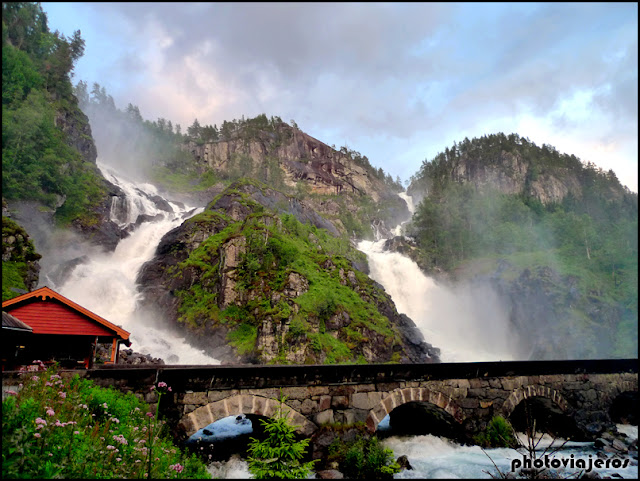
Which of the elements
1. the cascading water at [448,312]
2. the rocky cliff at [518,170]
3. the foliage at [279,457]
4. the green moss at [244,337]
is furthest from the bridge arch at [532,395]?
the rocky cliff at [518,170]

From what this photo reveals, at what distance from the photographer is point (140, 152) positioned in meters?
93.9

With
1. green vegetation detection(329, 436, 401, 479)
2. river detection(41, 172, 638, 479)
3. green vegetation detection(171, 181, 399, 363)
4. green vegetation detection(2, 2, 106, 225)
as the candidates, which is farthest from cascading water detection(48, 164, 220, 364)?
green vegetation detection(329, 436, 401, 479)

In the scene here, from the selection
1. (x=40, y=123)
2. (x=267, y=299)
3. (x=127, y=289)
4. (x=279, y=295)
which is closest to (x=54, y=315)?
(x=267, y=299)

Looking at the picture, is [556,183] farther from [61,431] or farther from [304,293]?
[61,431]

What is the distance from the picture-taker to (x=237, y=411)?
35.4ft

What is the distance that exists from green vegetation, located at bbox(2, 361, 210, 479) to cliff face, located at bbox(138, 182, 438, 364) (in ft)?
62.1

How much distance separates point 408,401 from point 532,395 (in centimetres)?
650

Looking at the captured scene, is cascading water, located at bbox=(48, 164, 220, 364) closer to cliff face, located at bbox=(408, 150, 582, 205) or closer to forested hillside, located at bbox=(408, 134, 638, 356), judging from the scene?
forested hillside, located at bbox=(408, 134, 638, 356)

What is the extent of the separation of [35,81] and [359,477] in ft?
188

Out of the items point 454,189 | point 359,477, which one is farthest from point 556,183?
point 359,477

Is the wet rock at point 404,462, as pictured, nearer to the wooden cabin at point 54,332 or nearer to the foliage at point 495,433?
the foliage at point 495,433

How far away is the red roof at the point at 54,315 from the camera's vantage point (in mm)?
15656

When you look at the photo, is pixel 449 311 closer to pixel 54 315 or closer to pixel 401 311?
pixel 401 311

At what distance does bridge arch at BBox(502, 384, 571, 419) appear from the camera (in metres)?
14.9
